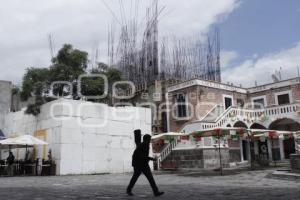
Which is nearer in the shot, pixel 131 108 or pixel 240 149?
pixel 131 108

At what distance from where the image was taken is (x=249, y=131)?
16703 millimetres

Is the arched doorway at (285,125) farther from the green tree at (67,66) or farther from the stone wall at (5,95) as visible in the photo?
the stone wall at (5,95)

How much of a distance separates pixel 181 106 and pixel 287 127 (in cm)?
852

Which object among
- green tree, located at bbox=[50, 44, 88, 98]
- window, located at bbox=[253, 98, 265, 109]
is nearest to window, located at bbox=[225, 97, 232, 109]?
window, located at bbox=[253, 98, 265, 109]

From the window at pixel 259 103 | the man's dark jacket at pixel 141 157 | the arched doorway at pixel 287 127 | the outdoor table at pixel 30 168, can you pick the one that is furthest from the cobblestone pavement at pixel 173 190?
the window at pixel 259 103

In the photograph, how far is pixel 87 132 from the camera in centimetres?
1948

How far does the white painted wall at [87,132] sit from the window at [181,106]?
6655 millimetres

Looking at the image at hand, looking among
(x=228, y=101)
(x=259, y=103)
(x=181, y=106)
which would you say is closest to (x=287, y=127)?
(x=259, y=103)

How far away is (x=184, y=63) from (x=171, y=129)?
752cm

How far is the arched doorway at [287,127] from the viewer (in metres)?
26.3

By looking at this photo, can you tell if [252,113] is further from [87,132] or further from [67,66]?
[67,66]

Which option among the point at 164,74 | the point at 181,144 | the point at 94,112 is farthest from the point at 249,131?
the point at 164,74

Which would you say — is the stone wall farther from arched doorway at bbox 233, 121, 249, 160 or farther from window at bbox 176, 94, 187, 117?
arched doorway at bbox 233, 121, 249, 160

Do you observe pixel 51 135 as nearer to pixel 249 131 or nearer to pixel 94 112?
pixel 94 112
